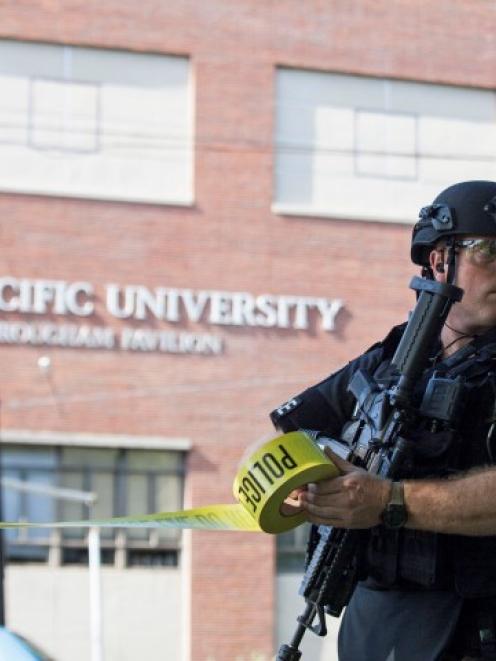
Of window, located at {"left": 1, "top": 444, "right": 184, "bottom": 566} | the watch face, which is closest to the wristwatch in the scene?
the watch face

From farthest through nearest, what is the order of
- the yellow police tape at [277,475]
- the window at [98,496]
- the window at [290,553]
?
1. the window at [290,553]
2. the window at [98,496]
3. the yellow police tape at [277,475]

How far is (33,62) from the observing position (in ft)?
68.4

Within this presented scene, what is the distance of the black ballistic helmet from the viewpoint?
3.12m

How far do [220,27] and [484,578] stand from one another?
19.6 m

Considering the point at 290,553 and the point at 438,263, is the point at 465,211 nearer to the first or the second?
the point at 438,263

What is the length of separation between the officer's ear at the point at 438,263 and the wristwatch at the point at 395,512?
2.01ft

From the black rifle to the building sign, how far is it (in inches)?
706

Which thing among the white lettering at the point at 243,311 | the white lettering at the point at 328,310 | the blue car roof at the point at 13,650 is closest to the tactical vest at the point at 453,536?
the blue car roof at the point at 13,650

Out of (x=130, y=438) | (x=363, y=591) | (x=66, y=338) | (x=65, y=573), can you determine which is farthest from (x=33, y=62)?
(x=363, y=591)

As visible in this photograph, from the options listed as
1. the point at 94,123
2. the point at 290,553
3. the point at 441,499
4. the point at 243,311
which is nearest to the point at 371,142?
the point at 243,311

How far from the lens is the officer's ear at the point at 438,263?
3.20 meters

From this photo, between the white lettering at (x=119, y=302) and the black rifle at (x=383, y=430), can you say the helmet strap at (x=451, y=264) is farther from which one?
Answer: the white lettering at (x=119, y=302)

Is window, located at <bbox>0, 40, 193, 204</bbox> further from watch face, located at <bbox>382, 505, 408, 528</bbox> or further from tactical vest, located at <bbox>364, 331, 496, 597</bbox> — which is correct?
watch face, located at <bbox>382, 505, 408, 528</bbox>

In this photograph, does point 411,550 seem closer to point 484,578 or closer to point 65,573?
point 484,578
